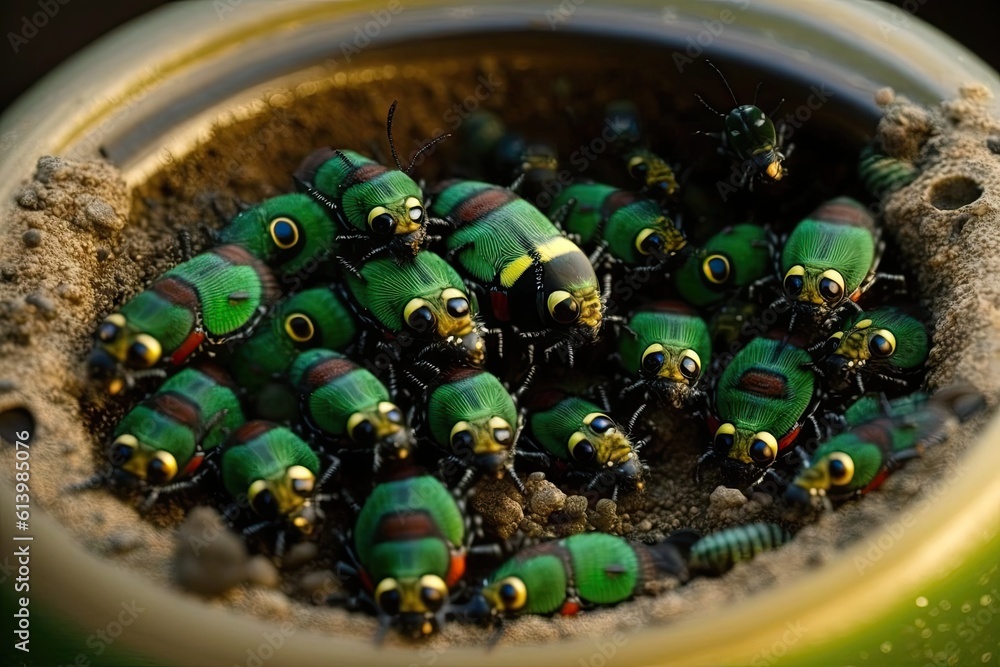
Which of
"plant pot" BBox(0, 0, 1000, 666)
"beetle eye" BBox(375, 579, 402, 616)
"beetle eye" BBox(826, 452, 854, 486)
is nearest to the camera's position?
"plant pot" BBox(0, 0, 1000, 666)

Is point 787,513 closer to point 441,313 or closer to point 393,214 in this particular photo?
point 441,313

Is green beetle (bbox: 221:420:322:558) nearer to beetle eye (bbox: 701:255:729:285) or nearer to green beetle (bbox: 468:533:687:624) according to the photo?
green beetle (bbox: 468:533:687:624)

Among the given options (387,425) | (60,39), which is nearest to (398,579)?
(387,425)

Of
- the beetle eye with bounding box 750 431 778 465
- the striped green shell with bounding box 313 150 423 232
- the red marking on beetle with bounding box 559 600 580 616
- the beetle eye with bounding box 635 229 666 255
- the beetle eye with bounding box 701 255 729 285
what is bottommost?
the red marking on beetle with bounding box 559 600 580 616

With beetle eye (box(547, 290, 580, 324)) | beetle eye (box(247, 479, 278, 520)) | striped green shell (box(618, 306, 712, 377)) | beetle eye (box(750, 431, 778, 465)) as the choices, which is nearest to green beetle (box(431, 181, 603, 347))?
beetle eye (box(547, 290, 580, 324))

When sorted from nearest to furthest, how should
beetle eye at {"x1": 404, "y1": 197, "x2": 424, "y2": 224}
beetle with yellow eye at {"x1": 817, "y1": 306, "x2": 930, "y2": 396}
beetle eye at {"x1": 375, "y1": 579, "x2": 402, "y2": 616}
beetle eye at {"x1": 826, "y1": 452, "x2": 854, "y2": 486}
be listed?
beetle eye at {"x1": 375, "y1": 579, "x2": 402, "y2": 616}
beetle eye at {"x1": 826, "y1": 452, "x2": 854, "y2": 486}
beetle with yellow eye at {"x1": 817, "y1": 306, "x2": 930, "y2": 396}
beetle eye at {"x1": 404, "y1": 197, "x2": 424, "y2": 224}

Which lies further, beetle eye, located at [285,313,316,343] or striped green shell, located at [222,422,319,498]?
beetle eye, located at [285,313,316,343]

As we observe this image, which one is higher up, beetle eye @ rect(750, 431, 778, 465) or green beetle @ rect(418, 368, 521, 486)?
green beetle @ rect(418, 368, 521, 486)

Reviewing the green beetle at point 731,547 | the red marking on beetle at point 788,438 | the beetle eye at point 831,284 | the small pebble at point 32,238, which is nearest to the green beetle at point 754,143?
the beetle eye at point 831,284
